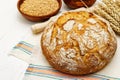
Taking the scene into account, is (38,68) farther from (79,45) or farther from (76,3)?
(76,3)

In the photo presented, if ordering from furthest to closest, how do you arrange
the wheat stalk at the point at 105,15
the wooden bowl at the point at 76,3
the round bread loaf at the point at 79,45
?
the wooden bowl at the point at 76,3 < the wheat stalk at the point at 105,15 < the round bread loaf at the point at 79,45

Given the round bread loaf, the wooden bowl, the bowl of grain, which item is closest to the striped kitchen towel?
the round bread loaf

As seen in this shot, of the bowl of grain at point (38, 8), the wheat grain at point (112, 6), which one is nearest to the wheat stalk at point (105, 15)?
the wheat grain at point (112, 6)

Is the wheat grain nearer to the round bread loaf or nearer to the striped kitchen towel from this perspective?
the round bread loaf

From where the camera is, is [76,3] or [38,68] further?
[76,3]

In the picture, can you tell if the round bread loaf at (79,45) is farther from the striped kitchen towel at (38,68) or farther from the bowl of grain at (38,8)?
the bowl of grain at (38,8)

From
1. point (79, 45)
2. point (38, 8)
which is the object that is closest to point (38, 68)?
Answer: point (79, 45)
